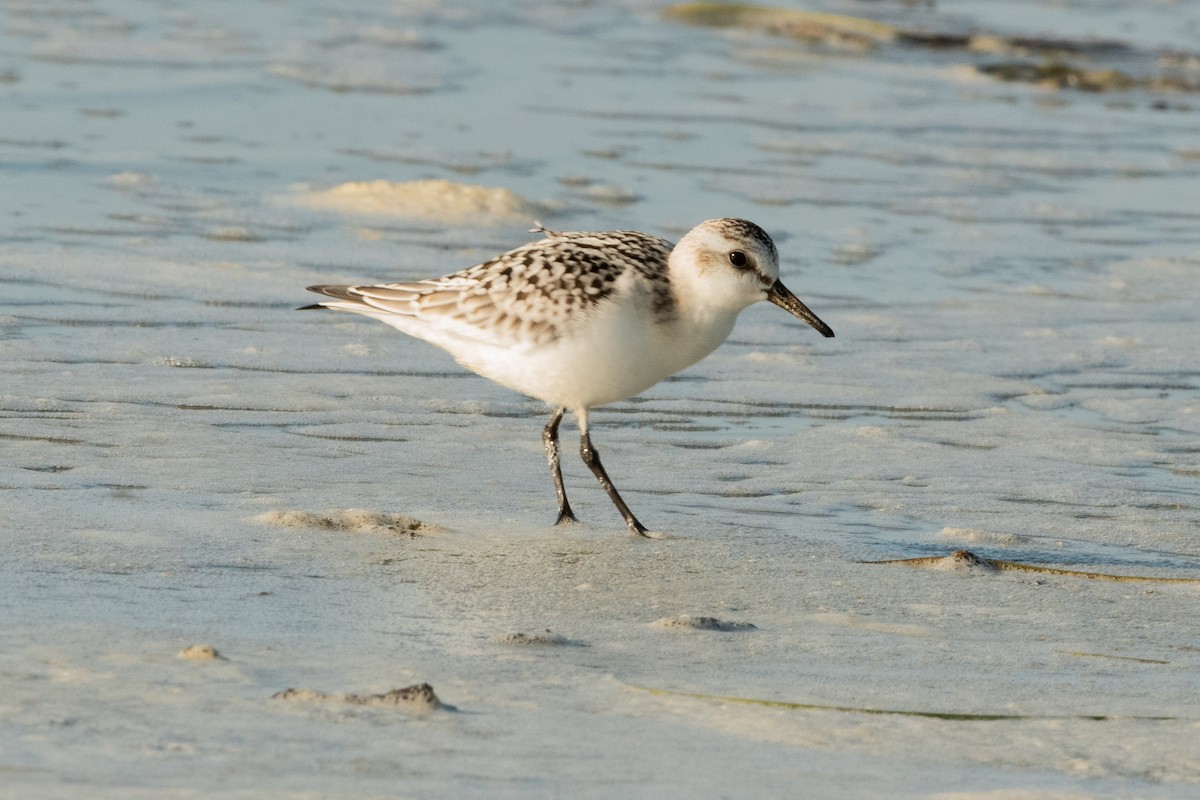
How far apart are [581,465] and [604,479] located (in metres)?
0.71

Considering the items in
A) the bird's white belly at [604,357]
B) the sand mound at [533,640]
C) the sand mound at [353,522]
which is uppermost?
the bird's white belly at [604,357]

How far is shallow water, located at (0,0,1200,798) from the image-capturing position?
329cm

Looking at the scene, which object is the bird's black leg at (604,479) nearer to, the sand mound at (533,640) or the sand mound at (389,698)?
the sand mound at (533,640)

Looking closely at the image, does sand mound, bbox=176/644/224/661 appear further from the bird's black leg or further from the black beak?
the black beak

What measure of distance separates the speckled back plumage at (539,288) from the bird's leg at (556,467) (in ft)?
1.12

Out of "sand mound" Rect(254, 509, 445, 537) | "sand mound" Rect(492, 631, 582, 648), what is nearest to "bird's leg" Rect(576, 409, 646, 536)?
"sand mound" Rect(254, 509, 445, 537)

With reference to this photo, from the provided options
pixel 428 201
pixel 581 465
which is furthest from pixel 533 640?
pixel 428 201

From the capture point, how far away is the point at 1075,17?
1902cm

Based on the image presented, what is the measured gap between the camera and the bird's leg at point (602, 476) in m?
4.97

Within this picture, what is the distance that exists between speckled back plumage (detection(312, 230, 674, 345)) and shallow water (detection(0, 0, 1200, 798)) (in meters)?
0.49

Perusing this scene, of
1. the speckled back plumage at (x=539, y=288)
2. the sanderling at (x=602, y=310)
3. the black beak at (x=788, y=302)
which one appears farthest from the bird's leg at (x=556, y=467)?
the black beak at (x=788, y=302)

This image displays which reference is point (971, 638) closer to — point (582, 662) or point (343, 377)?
point (582, 662)

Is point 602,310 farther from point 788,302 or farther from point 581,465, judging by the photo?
point 581,465

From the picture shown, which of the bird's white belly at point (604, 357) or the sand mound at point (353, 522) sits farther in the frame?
the bird's white belly at point (604, 357)
